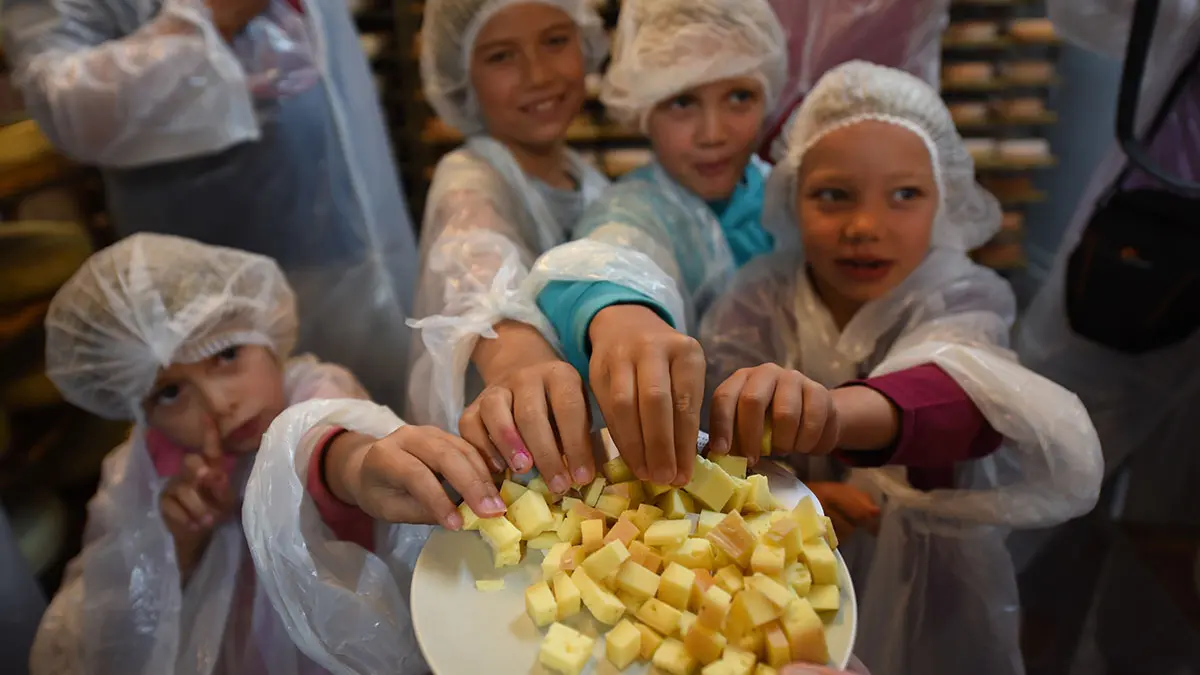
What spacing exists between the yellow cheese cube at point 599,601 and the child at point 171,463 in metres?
0.26

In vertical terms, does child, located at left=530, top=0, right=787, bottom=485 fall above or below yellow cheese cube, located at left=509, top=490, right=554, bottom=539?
above

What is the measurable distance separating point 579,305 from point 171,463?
1.67 ft

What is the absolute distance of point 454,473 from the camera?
0.57 metres

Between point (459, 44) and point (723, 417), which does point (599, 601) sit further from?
point (459, 44)

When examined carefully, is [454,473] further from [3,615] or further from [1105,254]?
[1105,254]

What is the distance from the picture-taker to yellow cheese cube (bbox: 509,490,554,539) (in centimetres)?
56

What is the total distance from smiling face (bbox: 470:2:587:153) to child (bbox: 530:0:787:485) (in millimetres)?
60

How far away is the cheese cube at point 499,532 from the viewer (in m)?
0.54

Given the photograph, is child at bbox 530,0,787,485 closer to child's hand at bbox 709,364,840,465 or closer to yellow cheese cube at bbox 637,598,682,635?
child's hand at bbox 709,364,840,465

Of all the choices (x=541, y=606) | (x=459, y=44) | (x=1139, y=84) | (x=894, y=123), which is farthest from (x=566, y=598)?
(x=1139, y=84)

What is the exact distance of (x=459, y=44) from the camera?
108 cm

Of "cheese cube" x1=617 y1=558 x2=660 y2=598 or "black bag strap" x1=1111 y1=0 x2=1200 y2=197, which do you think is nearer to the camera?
"cheese cube" x1=617 y1=558 x2=660 y2=598

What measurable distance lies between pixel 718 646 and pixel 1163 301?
0.78 m

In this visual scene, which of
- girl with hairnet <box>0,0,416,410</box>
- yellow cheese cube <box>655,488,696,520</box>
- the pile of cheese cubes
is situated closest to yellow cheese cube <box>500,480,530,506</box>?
the pile of cheese cubes
